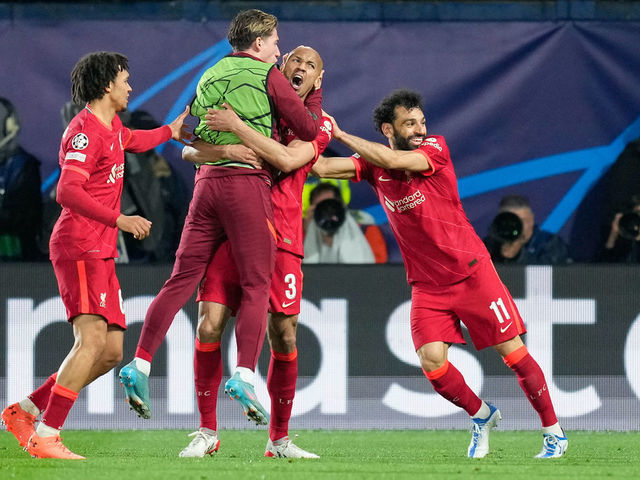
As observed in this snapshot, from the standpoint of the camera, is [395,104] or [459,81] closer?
[395,104]

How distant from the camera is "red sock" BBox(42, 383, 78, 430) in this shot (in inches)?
249

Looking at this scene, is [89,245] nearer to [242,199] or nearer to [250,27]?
[242,199]

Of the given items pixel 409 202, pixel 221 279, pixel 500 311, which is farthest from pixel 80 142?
pixel 500 311

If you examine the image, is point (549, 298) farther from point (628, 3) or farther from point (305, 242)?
point (628, 3)

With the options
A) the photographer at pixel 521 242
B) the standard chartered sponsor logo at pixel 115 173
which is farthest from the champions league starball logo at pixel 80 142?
the photographer at pixel 521 242

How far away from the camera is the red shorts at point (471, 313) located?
23.1ft

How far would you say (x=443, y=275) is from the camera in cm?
710

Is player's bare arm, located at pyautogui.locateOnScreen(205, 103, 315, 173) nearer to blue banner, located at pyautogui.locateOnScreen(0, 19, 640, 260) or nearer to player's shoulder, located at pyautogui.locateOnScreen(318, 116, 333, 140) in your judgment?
player's shoulder, located at pyautogui.locateOnScreen(318, 116, 333, 140)

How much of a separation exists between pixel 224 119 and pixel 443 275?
166 centimetres

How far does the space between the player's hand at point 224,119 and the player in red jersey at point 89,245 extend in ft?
1.83

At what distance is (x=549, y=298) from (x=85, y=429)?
3.25 metres

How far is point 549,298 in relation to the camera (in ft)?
28.9

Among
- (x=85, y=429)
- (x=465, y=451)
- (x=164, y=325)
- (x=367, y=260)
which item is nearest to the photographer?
(x=164, y=325)

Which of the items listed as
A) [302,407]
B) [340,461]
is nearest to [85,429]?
[302,407]
